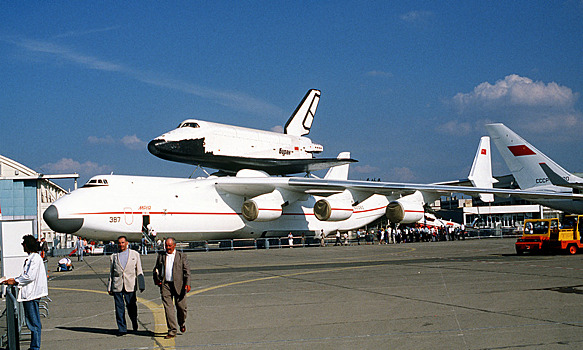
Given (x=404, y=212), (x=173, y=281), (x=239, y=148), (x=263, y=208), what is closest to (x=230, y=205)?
(x=263, y=208)

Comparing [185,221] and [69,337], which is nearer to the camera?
[69,337]

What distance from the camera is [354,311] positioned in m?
9.15

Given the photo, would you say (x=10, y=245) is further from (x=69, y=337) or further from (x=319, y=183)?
(x=319, y=183)

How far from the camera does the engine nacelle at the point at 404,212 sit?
3168cm

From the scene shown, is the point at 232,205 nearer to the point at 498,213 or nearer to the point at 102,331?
the point at 102,331

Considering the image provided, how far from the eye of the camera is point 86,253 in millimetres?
37812

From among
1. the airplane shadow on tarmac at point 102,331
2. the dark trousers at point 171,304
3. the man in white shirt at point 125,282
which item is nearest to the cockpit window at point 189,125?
the airplane shadow on tarmac at point 102,331

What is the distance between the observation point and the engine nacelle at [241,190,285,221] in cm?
2825

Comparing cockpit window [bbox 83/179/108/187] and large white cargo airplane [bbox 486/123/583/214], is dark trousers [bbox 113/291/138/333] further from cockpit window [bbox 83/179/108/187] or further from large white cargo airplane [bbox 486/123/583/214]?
large white cargo airplane [bbox 486/123/583/214]

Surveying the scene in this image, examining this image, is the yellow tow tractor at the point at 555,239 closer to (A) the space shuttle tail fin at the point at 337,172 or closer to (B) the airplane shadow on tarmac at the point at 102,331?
(B) the airplane shadow on tarmac at the point at 102,331

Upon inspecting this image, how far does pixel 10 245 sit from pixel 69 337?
3906 mm

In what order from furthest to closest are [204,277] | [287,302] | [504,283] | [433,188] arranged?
[433,188] → [204,277] → [504,283] → [287,302]

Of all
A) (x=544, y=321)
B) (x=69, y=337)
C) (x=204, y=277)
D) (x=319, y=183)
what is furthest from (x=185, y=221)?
(x=544, y=321)

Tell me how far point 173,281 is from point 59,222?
17591 millimetres
